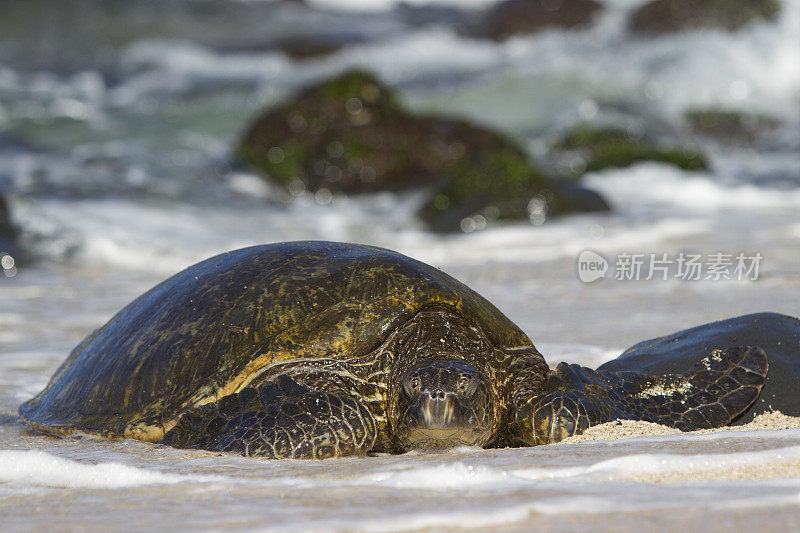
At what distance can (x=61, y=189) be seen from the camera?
1255 cm

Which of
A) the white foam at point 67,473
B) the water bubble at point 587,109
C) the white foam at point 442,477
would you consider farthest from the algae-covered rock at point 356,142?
the white foam at point 442,477

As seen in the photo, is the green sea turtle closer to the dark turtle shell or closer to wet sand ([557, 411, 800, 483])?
the dark turtle shell

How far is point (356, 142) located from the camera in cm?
1391

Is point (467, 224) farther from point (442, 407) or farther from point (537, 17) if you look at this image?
point (537, 17)

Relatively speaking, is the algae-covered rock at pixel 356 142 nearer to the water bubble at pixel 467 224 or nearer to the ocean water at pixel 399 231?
the ocean water at pixel 399 231

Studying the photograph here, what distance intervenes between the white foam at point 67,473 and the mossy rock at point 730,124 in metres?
17.7

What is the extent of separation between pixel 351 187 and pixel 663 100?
10.1 metres

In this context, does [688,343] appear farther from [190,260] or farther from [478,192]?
[478,192]

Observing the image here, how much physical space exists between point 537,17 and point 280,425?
27.0m

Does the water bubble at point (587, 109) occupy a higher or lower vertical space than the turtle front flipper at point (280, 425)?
higher

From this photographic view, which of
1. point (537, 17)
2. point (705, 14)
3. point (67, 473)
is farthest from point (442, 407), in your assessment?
point (537, 17)

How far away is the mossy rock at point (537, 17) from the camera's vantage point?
91.8 feet

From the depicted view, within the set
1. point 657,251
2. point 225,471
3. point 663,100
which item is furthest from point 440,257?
point 663,100

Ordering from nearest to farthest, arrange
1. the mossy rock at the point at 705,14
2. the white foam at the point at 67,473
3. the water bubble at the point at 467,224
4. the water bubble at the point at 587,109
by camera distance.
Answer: the white foam at the point at 67,473 → the water bubble at the point at 467,224 → the water bubble at the point at 587,109 → the mossy rock at the point at 705,14
